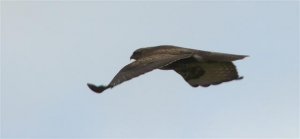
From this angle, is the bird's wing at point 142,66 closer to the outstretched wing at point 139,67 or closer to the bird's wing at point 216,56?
the outstretched wing at point 139,67

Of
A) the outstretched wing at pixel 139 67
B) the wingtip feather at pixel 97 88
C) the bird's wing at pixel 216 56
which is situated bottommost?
the wingtip feather at pixel 97 88

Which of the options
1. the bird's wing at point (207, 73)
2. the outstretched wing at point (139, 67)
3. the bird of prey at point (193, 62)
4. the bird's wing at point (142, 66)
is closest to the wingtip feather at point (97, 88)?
the outstretched wing at point (139, 67)

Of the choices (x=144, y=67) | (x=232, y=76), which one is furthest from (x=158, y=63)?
(x=232, y=76)

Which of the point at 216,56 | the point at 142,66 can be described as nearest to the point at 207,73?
the point at 216,56

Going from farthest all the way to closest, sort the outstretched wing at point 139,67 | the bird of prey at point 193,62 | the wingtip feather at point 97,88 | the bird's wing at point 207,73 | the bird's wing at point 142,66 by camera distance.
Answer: the bird's wing at point 207,73 < the bird of prey at point 193,62 < the bird's wing at point 142,66 < the outstretched wing at point 139,67 < the wingtip feather at point 97,88

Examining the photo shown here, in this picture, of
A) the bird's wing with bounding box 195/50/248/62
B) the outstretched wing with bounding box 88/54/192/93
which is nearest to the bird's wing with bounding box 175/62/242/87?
the bird's wing with bounding box 195/50/248/62

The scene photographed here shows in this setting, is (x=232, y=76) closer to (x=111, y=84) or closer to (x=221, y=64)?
(x=221, y=64)

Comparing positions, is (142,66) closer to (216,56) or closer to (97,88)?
(97,88)

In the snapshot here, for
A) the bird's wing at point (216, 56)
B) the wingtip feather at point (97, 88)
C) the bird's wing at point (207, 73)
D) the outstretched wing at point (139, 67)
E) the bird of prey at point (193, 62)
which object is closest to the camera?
the wingtip feather at point (97, 88)
